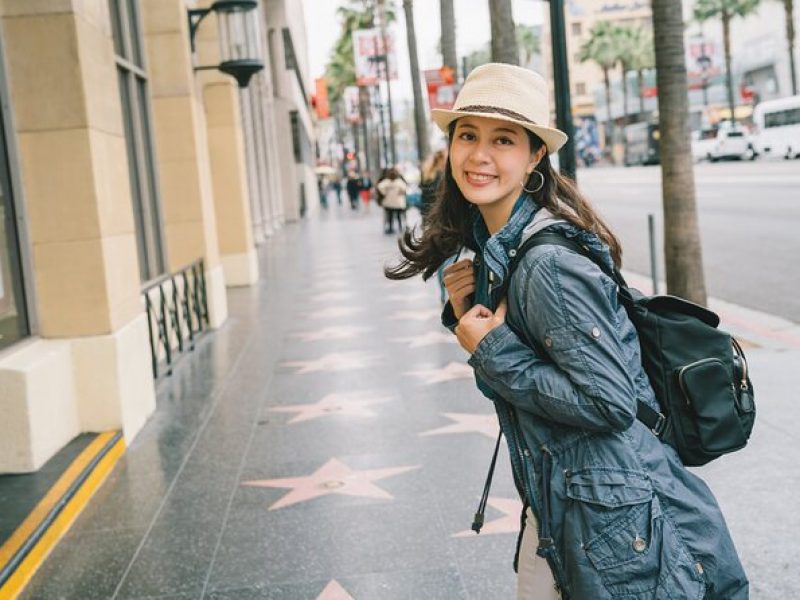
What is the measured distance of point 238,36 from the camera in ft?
39.3

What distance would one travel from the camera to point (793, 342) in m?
9.13

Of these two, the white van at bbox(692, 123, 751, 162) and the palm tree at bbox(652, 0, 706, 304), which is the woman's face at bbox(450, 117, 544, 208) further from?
the white van at bbox(692, 123, 751, 162)

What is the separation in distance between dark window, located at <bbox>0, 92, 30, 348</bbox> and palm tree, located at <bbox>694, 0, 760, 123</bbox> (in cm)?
6965

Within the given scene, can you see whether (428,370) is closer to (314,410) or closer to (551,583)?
(314,410)

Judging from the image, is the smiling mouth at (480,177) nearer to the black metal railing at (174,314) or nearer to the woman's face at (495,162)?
the woman's face at (495,162)

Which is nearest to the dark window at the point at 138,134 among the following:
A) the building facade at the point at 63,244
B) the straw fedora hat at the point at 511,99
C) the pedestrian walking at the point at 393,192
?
the building facade at the point at 63,244

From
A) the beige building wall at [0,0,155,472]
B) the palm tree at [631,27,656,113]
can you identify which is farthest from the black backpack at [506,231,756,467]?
the palm tree at [631,27,656,113]

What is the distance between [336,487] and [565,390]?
387cm

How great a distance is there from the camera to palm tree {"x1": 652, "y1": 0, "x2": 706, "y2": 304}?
29.3 feet

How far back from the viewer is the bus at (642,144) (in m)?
69.0

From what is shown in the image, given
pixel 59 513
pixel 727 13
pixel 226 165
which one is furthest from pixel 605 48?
pixel 59 513

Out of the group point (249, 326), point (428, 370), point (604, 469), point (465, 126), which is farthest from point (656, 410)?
point (249, 326)

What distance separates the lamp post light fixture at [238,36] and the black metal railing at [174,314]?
96.0 inches

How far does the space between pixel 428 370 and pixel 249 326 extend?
13.6 ft
